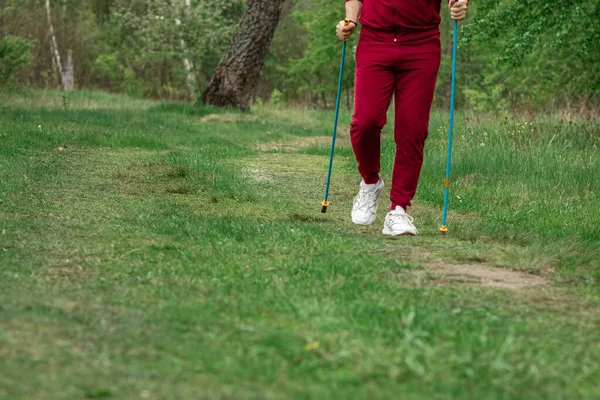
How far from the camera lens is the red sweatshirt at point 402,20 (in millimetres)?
6344

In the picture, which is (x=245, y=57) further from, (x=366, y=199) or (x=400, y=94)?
(x=400, y=94)

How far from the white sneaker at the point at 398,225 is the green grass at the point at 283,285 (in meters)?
0.17

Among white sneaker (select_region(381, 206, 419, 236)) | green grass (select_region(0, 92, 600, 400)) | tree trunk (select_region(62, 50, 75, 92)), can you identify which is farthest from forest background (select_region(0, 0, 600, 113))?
white sneaker (select_region(381, 206, 419, 236))

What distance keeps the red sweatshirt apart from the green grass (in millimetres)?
1286

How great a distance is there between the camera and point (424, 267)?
5133 mm

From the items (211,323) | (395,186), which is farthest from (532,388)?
A: (395,186)

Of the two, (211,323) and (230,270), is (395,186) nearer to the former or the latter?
(230,270)

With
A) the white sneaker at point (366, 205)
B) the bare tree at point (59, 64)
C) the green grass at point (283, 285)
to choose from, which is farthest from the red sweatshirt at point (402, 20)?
the bare tree at point (59, 64)

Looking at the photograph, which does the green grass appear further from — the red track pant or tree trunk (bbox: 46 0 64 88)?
tree trunk (bbox: 46 0 64 88)

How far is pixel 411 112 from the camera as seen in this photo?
21.3 ft

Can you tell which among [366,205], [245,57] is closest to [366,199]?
[366,205]

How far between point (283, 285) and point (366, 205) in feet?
8.07

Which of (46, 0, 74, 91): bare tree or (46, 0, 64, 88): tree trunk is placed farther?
(46, 0, 64, 88): tree trunk

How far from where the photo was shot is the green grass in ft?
10.5
